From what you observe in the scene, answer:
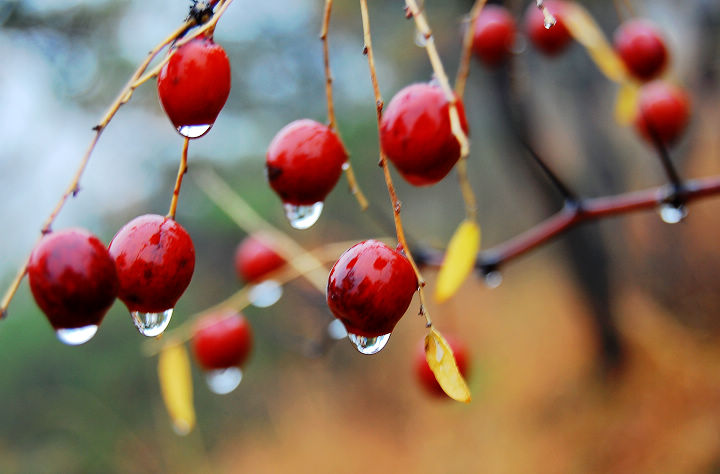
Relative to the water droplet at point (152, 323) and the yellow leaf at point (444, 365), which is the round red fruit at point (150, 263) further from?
the yellow leaf at point (444, 365)

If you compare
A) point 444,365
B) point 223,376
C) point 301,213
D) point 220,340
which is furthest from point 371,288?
point 223,376

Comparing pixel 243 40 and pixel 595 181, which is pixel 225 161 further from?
pixel 595 181

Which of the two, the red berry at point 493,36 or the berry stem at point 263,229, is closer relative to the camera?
the berry stem at point 263,229

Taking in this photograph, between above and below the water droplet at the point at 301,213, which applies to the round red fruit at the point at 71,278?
above

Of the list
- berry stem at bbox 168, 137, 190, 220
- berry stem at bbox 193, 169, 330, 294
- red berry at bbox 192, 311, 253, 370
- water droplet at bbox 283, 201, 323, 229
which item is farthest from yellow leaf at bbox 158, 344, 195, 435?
berry stem at bbox 168, 137, 190, 220

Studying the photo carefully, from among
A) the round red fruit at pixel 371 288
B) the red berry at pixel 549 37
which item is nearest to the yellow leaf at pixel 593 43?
the red berry at pixel 549 37

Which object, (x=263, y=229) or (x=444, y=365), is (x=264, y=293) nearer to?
(x=263, y=229)

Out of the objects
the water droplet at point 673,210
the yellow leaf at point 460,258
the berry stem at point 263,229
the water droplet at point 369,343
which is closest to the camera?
the water droplet at point 369,343

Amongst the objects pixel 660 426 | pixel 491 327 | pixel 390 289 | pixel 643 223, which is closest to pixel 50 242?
pixel 390 289
